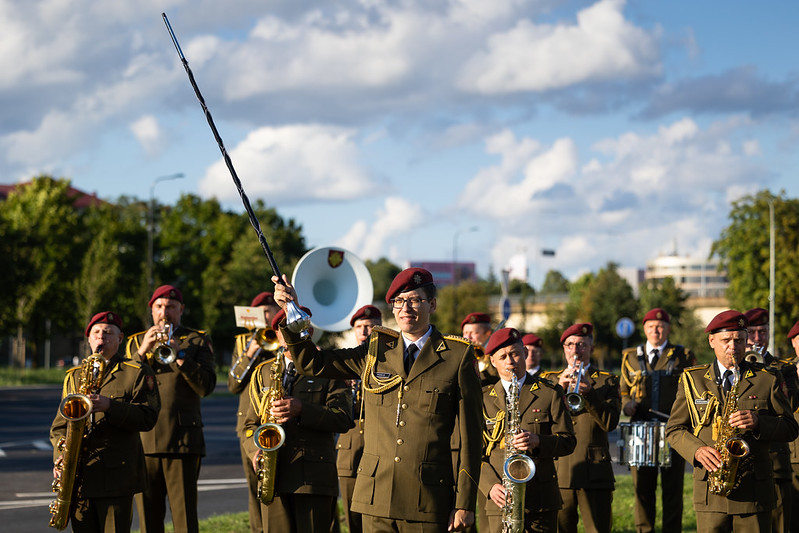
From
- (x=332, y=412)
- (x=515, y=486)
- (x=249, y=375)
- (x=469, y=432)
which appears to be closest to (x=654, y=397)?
(x=249, y=375)

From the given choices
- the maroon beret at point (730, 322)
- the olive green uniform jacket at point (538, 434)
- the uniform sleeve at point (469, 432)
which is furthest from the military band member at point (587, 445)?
the uniform sleeve at point (469, 432)

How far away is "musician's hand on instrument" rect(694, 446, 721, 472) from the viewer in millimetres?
7176

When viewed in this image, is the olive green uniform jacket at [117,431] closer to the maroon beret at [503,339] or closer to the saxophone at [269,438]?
the saxophone at [269,438]

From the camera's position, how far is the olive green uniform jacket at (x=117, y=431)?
24.5ft

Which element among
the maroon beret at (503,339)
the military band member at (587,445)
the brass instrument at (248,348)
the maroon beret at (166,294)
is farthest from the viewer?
the maroon beret at (166,294)

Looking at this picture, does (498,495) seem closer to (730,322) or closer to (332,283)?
(730,322)

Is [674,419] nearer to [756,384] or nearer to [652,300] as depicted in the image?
[756,384]

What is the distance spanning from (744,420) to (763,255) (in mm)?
52882

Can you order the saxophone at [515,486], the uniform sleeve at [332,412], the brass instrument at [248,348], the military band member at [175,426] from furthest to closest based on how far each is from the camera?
the military band member at [175,426], the brass instrument at [248,348], the uniform sleeve at [332,412], the saxophone at [515,486]

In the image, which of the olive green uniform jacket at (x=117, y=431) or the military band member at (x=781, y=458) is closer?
the olive green uniform jacket at (x=117, y=431)

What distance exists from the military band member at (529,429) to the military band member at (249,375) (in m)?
1.98

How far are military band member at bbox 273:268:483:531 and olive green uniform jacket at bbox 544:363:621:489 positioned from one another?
330 centimetres

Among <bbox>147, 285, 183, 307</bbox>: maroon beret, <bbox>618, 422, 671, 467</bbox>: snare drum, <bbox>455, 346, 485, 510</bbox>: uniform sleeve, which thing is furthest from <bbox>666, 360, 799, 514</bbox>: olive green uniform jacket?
<bbox>147, 285, 183, 307</bbox>: maroon beret

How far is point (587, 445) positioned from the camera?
927 centimetres
